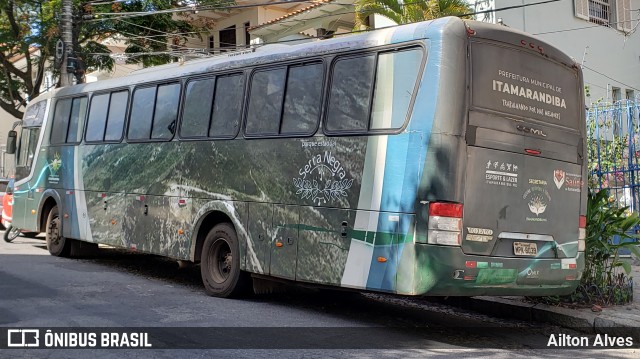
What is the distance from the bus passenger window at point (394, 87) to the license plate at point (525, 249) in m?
1.78

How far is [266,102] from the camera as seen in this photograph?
27.4 feet

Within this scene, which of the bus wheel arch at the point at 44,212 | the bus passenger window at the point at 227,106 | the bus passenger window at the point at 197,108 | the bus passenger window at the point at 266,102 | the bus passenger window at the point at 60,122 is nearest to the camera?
the bus passenger window at the point at 266,102

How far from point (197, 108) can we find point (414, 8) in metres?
6.59

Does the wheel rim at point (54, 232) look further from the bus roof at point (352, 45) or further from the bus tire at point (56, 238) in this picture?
the bus roof at point (352, 45)

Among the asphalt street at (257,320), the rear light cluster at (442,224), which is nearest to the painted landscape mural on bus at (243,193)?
the asphalt street at (257,320)

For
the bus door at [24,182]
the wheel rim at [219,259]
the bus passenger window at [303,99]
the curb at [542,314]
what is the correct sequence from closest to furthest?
the curb at [542,314], the bus passenger window at [303,99], the wheel rim at [219,259], the bus door at [24,182]

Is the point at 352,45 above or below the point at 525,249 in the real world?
above

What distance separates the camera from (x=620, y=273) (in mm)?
8523

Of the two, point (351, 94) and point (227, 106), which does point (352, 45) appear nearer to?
point (351, 94)

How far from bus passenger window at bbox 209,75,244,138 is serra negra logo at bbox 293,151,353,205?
1.56 metres

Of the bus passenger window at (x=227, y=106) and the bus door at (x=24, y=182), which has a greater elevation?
the bus passenger window at (x=227, y=106)

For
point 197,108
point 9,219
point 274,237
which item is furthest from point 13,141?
point 274,237

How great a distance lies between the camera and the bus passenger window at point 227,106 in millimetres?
8781

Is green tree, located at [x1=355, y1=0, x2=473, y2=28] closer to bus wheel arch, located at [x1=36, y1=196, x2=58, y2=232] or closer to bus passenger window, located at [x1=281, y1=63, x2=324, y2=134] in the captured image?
bus passenger window, located at [x1=281, y1=63, x2=324, y2=134]
